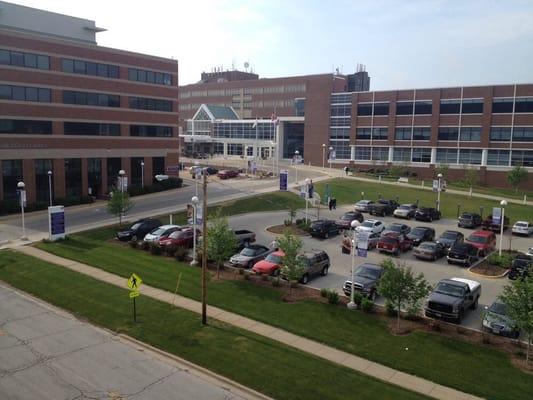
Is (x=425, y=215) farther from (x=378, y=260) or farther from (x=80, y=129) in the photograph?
(x=80, y=129)

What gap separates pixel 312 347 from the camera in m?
19.2

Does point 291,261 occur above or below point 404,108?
below

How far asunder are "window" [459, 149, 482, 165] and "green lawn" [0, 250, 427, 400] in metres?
69.6

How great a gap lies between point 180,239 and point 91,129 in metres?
32.3

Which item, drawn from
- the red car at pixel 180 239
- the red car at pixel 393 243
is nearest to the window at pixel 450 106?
the red car at pixel 393 243

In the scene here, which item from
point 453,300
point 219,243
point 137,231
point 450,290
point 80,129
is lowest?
point 137,231

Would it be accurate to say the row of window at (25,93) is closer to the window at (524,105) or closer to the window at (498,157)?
the window at (498,157)

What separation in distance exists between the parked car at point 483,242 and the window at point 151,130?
45972 millimetres

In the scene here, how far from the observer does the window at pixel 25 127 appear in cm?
5266

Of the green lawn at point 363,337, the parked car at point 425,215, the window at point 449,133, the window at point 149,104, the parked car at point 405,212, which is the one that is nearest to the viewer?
the green lawn at point 363,337

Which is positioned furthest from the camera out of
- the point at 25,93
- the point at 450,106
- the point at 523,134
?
the point at 450,106

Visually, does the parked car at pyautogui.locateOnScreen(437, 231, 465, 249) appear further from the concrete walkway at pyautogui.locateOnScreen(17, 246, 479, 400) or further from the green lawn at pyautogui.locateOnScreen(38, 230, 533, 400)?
the concrete walkway at pyautogui.locateOnScreen(17, 246, 479, 400)

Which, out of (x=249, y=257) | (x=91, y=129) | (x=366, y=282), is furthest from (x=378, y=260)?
(x=91, y=129)

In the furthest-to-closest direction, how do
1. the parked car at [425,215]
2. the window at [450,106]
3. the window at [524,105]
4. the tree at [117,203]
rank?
the window at [450,106] < the window at [524,105] < the parked car at [425,215] < the tree at [117,203]
